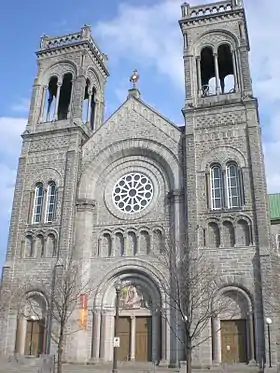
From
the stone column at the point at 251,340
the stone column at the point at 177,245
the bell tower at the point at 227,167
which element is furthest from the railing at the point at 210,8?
the stone column at the point at 251,340

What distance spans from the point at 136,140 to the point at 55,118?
7.53 m

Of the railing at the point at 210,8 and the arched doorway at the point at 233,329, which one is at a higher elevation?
the railing at the point at 210,8

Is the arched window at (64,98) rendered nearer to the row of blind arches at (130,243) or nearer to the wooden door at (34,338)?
the row of blind arches at (130,243)

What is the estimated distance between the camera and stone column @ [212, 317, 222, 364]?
2341 cm

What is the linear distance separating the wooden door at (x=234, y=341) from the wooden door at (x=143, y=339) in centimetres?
464

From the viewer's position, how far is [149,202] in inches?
1143

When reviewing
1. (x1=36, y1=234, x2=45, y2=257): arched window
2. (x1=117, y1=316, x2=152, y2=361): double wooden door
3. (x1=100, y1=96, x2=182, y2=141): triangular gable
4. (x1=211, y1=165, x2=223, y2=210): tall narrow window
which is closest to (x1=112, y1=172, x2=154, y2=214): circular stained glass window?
(x1=100, y1=96, x2=182, y2=141): triangular gable

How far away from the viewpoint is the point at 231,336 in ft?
78.5

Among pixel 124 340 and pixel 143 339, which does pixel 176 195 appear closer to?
pixel 143 339

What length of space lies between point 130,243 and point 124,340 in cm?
596

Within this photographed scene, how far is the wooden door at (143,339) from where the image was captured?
25875mm

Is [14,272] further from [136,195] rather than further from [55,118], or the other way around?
[55,118]

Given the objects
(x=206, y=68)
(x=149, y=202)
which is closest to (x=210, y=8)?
(x=206, y=68)

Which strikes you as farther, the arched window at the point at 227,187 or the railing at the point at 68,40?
the railing at the point at 68,40
